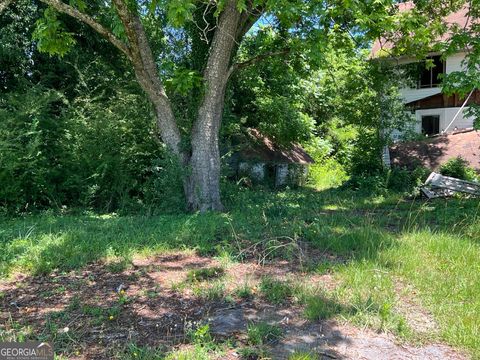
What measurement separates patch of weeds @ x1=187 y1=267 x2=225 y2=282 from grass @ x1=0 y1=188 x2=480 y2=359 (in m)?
0.01

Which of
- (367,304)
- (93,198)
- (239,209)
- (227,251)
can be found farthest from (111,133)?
(367,304)

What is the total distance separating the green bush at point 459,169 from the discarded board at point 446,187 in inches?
86.3

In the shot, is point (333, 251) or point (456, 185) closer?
point (333, 251)

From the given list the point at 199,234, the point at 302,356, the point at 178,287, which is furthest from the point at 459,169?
the point at 302,356

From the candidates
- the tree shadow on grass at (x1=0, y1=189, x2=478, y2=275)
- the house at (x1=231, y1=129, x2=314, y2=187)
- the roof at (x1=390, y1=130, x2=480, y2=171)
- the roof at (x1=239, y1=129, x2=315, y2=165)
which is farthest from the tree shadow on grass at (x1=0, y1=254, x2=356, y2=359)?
the roof at (x1=390, y1=130, x2=480, y2=171)

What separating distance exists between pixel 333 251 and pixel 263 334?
2373 mm

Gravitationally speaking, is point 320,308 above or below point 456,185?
below

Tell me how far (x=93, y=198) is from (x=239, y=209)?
382 cm

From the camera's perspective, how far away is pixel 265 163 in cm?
1564

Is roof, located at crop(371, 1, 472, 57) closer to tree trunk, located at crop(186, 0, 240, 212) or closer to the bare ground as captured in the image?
tree trunk, located at crop(186, 0, 240, 212)

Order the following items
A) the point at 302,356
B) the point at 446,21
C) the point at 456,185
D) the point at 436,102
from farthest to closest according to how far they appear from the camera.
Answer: the point at 436,102, the point at 446,21, the point at 456,185, the point at 302,356

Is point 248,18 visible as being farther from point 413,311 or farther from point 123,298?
point 413,311

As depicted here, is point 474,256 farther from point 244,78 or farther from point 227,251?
point 244,78

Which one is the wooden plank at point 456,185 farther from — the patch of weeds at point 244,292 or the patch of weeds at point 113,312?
the patch of weeds at point 113,312
